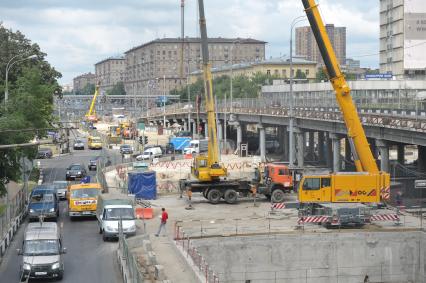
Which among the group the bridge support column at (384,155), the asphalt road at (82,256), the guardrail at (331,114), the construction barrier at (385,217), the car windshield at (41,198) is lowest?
the asphalt road at (82,256)

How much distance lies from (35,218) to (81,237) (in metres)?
5.66

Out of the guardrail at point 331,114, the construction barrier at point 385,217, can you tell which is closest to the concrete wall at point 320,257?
the construction barrier at point 385,217

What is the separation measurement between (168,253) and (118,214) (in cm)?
485

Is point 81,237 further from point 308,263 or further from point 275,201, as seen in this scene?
point 275,201

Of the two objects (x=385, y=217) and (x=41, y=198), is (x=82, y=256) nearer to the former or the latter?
(x=41, y=198)

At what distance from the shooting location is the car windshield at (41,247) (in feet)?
86.2

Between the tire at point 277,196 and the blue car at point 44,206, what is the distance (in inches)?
517

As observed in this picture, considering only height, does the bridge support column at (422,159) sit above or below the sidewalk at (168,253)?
above

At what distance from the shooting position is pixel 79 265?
95.9 ft

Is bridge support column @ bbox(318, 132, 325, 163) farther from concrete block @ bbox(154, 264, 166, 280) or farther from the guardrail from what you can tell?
concrete block @ bbox(154, 264, 166, 280)

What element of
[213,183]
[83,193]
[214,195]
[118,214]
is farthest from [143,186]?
[118,214]

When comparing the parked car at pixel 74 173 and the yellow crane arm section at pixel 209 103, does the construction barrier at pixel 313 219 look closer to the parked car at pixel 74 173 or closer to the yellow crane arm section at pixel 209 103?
the yellow crane arm section at pixel 209 103

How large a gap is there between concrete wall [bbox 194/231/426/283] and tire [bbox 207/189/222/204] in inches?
476

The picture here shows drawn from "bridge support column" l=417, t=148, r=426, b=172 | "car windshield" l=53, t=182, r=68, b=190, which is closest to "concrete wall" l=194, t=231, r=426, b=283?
"car windshield" l=53, t=182, r=68, b=190
